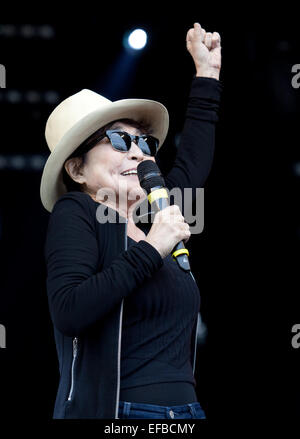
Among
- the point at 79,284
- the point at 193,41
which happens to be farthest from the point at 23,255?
the point at 79,284

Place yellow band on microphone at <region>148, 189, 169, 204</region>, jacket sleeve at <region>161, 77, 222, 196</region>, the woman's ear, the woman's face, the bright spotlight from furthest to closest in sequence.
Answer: the bright spotlight
jacket sleeve at <region>161, 77, 222, 196</region>
the woman's ear
the woman's face
yellow band on microphone at <region>148, 189, 169, 204</region>

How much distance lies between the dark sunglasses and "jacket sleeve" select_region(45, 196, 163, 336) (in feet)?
0.99

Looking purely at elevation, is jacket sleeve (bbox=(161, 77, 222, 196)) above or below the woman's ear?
above

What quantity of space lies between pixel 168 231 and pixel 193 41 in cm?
83

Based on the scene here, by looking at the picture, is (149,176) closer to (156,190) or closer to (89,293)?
(156,190)

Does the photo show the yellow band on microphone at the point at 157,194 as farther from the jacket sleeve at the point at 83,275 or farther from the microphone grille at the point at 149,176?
the jacket sleeve at the point at 83,275

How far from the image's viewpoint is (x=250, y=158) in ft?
12.9

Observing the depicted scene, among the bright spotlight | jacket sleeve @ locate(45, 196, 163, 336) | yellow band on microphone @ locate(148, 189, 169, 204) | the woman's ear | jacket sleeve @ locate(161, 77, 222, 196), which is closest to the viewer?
jacket sleeve @ locate(45, 196, 163, 336)

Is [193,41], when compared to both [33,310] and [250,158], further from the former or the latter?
[33,310]

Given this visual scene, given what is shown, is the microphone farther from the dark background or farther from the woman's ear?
the dark background

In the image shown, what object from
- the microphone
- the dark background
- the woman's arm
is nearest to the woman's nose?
the microphone

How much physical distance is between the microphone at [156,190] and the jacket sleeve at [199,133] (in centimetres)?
37

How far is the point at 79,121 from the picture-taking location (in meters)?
1.67

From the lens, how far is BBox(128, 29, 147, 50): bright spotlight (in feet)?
11.3
